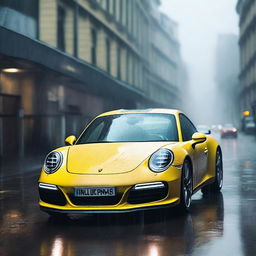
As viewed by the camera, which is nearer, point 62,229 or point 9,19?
point 62,229

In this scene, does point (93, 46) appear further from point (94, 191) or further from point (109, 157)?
point (94, 191)

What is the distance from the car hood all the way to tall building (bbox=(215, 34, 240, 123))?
431ft

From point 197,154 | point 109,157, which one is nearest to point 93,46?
point 197,154

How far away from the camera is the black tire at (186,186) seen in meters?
7.33

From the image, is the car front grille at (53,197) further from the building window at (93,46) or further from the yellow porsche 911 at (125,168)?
the building window at (93,46)

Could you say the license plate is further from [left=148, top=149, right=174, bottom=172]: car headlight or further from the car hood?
[left=148, top=149, right=174, bottom=172]: car headlight

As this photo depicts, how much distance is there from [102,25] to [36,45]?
595 inches

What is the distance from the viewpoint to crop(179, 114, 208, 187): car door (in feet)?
27.1

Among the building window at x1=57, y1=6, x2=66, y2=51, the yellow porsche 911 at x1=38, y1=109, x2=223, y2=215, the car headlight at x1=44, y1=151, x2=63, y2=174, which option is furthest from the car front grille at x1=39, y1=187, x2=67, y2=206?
the building window at x1=57, y1=6, x2=66, y2=51

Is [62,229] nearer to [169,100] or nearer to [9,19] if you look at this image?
[9,19]

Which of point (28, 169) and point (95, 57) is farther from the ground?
point (95, 57)

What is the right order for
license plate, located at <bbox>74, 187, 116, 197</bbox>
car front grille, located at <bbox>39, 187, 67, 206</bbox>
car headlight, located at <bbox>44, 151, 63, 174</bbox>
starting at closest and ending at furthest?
license plate, located at <bbox>74, 187, 116, 197</bbox> < car front grille, located at <bbox>39, 187, 67, 206</bbox> < car headlight, located at <bbox>44, 151, 63, 174</bbox>

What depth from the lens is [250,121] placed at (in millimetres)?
63031

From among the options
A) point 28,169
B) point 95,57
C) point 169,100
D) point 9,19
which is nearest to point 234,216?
point 28,169
